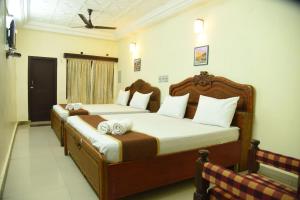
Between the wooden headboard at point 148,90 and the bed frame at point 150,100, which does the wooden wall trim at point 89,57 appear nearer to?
the wooden headboard at point 148,90

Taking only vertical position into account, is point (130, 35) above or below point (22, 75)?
above

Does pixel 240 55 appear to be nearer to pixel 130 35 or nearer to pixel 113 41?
pixel 130 35

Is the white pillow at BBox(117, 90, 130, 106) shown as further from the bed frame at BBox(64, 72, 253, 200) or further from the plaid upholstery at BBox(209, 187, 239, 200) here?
the plaid upholstery at BBox(209, 187, 239, 200)

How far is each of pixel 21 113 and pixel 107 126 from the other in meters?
4.40

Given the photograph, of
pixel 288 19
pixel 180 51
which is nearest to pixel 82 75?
pixel 180 51

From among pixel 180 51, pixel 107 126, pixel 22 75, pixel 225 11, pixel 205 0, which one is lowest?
pixel 107 126

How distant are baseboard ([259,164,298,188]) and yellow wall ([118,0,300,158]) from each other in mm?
252

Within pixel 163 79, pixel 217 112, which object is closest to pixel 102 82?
pixel 163 79

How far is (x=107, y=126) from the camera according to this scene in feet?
7.08

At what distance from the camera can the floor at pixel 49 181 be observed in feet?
6.85

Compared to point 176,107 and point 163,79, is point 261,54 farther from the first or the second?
point 163,79

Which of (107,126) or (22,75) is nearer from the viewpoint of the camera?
(107,126)

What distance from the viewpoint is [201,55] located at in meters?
3.52

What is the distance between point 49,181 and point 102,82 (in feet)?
14.0
